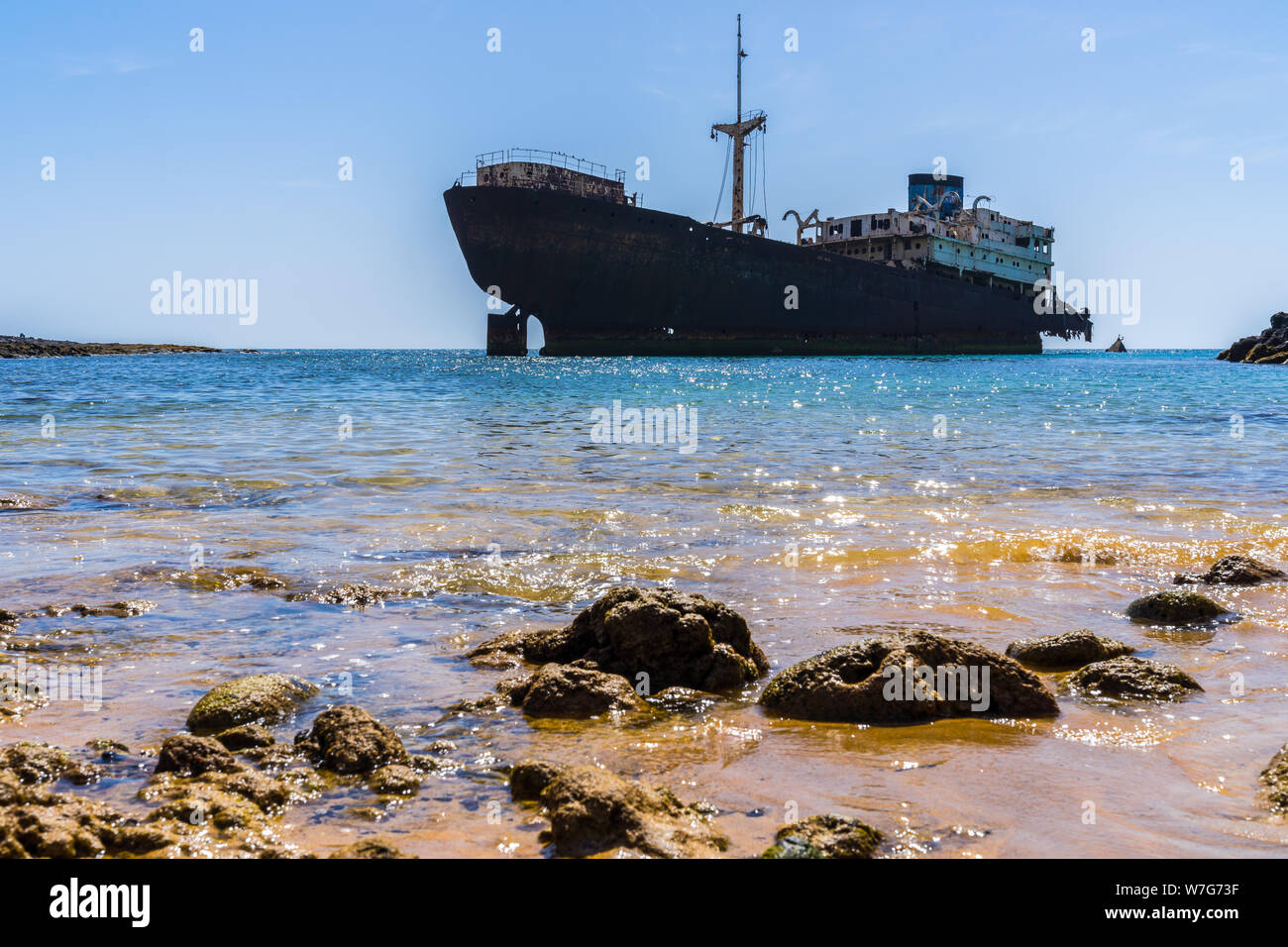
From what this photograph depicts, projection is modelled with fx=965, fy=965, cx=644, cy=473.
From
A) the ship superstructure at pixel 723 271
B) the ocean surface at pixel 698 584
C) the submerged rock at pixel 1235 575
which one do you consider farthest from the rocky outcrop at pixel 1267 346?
the submerged rock at pixel 1235 575

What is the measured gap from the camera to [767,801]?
271 cm

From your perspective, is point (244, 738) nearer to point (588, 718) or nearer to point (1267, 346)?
point (588, 718)

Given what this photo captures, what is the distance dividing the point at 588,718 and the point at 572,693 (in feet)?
0.38

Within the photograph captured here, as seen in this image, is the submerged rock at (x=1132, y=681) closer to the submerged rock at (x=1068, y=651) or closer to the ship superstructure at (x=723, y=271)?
the submerged rock at (x=1068, y=651)

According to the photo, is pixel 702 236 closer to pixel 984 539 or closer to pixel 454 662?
pixel 984 539

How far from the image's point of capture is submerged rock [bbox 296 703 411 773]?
112 inches

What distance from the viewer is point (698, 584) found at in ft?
18.3

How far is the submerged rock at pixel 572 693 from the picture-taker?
3.43 metres

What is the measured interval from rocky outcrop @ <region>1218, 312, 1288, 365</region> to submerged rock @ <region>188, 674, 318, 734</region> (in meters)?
57.3

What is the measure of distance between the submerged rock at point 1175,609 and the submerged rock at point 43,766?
4.53 meters

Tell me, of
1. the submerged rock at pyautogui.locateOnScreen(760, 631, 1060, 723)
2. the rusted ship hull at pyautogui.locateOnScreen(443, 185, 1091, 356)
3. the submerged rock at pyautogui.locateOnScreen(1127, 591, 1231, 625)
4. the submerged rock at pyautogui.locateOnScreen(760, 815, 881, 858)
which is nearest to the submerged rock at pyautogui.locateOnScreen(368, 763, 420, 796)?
the submerged rock at pyautogui.locateOnScreen(760, 815, 881, 858)

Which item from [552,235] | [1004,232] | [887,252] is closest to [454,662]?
[552,235]

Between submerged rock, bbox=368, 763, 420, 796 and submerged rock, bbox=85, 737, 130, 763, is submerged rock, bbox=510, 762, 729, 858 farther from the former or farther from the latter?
submerged rock, bbox=85, 737, 130, 763
